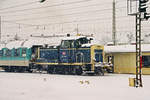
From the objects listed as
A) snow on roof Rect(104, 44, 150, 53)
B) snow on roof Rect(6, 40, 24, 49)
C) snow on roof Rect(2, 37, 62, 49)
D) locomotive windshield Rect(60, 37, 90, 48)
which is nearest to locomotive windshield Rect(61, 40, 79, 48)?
locomotive windshield Rect(60, 37, 90, 48)

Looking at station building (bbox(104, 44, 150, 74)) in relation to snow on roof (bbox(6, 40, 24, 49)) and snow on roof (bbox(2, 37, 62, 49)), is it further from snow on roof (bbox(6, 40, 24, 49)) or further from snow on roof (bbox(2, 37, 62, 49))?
snow on roof (bbox(6, 40, 24, 49))

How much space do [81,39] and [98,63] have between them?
9.60 ft

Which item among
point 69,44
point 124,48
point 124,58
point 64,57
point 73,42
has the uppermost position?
point 73,42

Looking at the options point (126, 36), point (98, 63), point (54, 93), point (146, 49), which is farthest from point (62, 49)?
point (126, 36)

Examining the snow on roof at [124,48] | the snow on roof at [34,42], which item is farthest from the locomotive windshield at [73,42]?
the snow on roof at [124,48]

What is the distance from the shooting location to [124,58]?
1018 inches

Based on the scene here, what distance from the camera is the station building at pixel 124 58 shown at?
24314mm

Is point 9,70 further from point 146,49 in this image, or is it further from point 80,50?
point 146,49

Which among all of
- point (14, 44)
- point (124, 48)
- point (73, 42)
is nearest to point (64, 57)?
point (73, 42)

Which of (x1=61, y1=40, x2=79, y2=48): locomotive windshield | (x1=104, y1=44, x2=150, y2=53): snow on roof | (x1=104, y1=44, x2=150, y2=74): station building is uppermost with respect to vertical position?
(x1=61, y1=40, x2=79, y2=48): locomotive windshield

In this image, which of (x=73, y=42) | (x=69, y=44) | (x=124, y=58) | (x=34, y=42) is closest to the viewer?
(x=73, y=42)

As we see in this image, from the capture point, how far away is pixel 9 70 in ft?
94.8

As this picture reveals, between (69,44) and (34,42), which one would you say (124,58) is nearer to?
(69,44)

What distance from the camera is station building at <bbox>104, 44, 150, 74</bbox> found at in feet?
79.8
